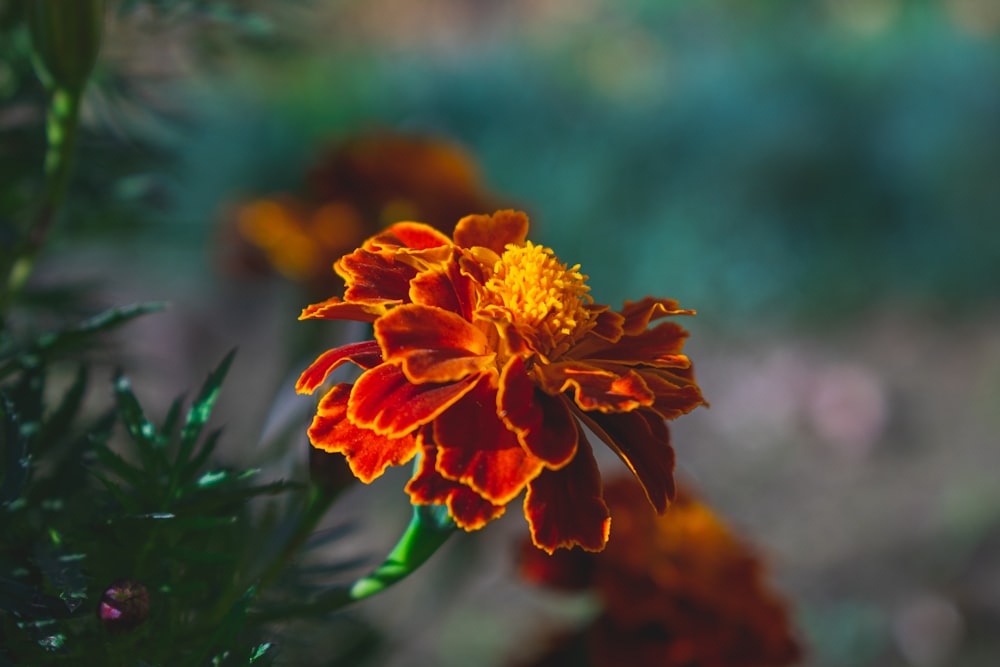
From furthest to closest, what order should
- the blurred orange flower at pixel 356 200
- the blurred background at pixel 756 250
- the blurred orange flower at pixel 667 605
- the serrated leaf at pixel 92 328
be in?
the blurred background at pixel 756 250
the blurred orange flower at pixel 356 200
the blurred orange flower at pixel 667 605
the serrated leaf at pixel 92 328

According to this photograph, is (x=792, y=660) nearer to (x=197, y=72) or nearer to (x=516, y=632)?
Answer: (x=197, y=72)

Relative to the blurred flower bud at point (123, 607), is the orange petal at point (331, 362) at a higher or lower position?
higher

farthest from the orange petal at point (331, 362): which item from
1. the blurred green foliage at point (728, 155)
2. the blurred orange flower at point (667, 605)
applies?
the blurred green foliage at point (728, 155)

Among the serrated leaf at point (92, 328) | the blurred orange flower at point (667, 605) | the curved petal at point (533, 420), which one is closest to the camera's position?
the curved petal at point (533, 420)

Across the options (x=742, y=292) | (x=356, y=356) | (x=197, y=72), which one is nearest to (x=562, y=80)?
(x=742, y=292)

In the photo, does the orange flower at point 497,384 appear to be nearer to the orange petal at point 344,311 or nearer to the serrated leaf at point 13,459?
the orange petal at point 344,311

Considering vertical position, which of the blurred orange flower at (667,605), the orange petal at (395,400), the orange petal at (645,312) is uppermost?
the orange petal at (645,312)
